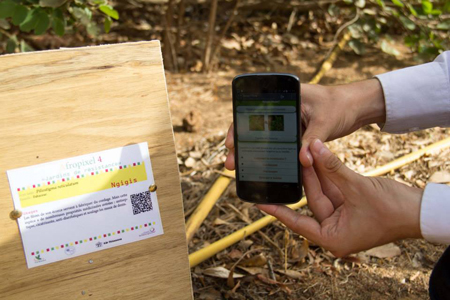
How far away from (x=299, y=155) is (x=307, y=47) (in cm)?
242

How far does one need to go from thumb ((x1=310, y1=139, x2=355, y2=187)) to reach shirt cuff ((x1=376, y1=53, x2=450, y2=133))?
44cm

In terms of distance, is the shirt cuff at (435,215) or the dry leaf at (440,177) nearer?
the shirt cuff at (435,215)

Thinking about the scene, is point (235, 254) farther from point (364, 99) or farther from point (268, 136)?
point (364, 99)

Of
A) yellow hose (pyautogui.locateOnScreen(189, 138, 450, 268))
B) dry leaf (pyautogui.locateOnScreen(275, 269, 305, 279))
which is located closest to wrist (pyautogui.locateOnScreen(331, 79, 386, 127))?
yellow hose (pyautogui.locateOnScreen(189, 138, 450, 268))

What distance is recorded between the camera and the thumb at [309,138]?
127cm

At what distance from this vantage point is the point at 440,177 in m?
2.06

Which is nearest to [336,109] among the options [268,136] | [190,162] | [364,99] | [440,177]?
[364,99]

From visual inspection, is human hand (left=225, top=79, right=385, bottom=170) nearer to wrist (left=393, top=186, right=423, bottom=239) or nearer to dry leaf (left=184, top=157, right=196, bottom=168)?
wrist (left=393, top=186, right=423, bottom=239)

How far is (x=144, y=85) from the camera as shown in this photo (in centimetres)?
123

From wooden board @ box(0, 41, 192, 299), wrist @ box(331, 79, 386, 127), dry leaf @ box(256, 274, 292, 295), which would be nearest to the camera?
wooden board @ box(0, 41, 192, 299)

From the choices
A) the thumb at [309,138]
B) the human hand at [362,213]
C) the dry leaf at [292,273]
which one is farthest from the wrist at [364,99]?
the dry leaf at [292,273]

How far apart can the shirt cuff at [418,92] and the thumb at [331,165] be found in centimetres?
44

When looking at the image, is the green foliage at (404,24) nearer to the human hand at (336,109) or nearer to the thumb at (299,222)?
the human hand at (336,109)

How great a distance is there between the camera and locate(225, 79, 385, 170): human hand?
1.43 meters
